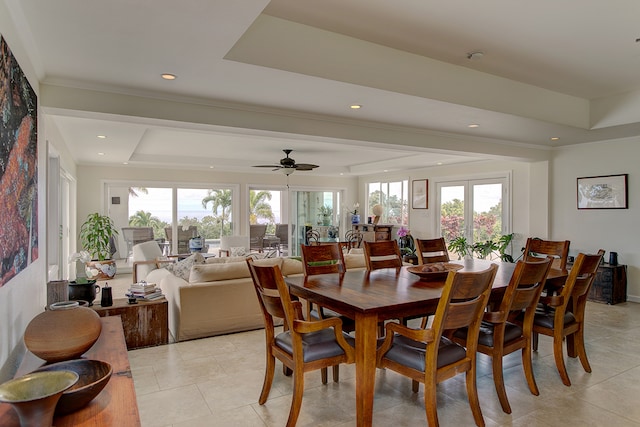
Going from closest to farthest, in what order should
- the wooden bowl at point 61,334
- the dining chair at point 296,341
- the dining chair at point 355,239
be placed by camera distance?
the wooden bowl at point 61,334, the dining chair at point 296,341, the dining chair at point 355,239

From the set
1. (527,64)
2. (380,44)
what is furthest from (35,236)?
(527,64)

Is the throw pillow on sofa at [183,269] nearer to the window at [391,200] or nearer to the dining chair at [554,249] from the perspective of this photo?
the dining chair at [554,249]

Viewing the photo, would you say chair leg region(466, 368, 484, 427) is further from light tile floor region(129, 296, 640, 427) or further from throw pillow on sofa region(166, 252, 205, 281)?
throw pillow on sofa region(166, 252, 205, 281)

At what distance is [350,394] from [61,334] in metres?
1.92

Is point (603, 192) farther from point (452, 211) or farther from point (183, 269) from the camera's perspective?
point (183, 269)

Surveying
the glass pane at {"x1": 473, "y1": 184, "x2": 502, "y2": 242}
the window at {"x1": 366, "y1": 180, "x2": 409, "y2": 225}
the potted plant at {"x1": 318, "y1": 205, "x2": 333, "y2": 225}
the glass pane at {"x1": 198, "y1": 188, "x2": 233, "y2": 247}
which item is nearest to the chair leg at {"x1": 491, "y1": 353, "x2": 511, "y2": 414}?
the glass pane at {"x1": 473, "y1": 184, "x2": 502, "y2": 242}

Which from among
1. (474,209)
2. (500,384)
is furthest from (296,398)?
(474,209)

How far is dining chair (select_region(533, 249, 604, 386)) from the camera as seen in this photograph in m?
2.95

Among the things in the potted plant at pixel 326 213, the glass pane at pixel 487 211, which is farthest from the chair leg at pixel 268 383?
the potted plant at pixel 326 213

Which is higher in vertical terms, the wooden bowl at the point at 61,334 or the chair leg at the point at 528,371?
the wooden bowl at the point at 61,334

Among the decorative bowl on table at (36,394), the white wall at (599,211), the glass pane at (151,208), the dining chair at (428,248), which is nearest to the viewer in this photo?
the decorative bowl on table at (36,394)

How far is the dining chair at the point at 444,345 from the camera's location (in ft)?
7.00

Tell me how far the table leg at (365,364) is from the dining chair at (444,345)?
16 cm

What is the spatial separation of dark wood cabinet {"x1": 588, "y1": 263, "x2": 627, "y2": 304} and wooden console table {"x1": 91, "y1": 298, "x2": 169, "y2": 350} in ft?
18.9
